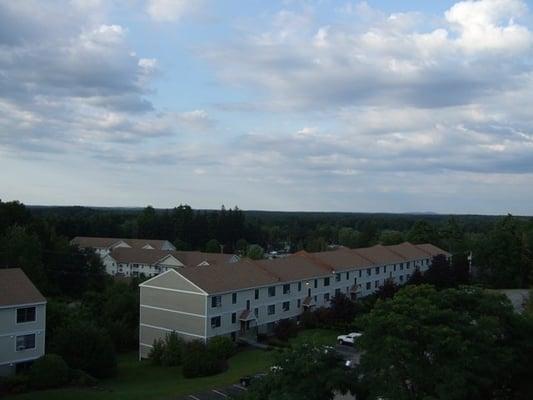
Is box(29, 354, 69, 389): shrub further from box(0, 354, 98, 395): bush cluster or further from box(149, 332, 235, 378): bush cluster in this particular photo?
box(149, 332, 235, 378): bush cluster

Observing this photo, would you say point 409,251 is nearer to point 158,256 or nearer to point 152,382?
point 158,256

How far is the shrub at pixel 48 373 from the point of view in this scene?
2927 centimetres

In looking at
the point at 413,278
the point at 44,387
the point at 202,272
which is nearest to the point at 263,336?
the point at 202,272

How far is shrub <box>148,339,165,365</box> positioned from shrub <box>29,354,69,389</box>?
25.2ft

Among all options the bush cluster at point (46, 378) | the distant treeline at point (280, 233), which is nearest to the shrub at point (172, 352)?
the bush cluster at point (46, 378)

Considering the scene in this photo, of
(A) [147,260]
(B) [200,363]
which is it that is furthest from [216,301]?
(A) [147,260]

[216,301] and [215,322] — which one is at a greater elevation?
[216,301]

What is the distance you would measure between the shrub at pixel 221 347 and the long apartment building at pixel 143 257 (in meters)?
32.2

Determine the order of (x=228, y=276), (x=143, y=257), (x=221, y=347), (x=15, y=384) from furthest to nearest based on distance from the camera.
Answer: (x=143, y=257) < (x=228, y=276) < (x=221, y=347) < (x=15, y=384)

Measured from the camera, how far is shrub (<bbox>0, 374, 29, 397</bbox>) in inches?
1123

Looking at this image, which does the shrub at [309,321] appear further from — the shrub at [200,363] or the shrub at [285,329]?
the shrub at [200,363]

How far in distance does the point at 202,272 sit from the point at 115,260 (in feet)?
149

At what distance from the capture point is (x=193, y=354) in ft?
111

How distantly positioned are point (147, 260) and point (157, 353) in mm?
44363
